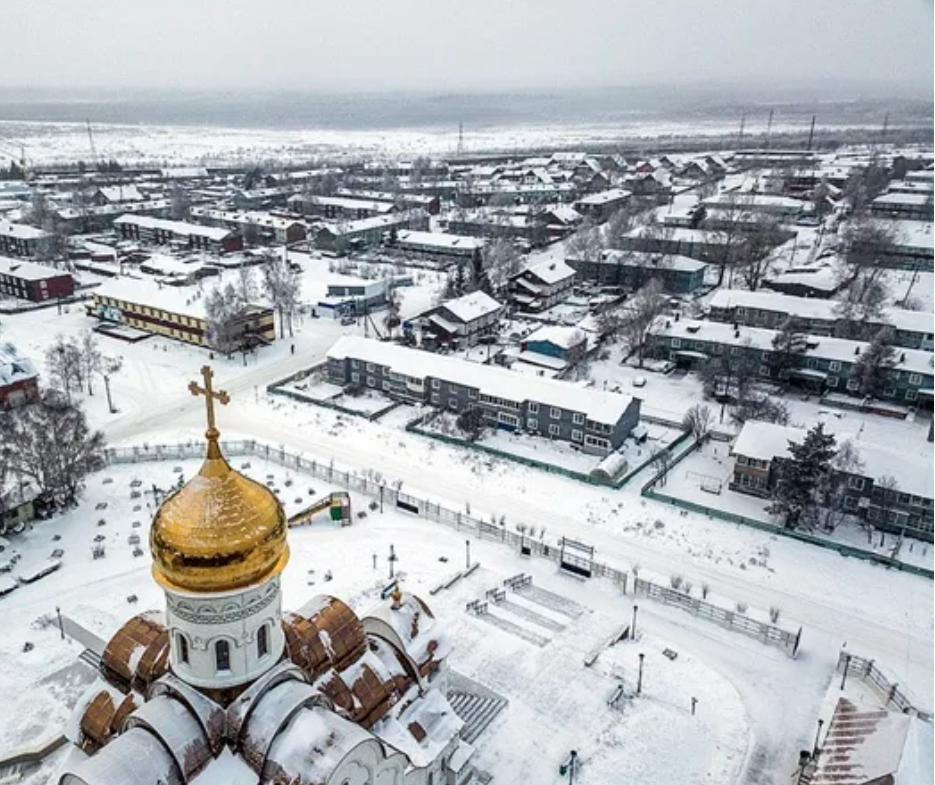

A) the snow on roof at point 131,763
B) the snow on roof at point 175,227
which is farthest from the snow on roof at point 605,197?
the snow on roof at point 131,763

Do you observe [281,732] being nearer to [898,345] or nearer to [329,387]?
[329,387]

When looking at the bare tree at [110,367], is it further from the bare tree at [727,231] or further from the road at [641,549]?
the bare tree at [727,231]

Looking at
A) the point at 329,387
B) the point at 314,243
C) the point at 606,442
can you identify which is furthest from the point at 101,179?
the point at 606,442

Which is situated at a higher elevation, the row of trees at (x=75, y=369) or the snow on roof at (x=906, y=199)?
the snow on roof at (x=906, y=199)

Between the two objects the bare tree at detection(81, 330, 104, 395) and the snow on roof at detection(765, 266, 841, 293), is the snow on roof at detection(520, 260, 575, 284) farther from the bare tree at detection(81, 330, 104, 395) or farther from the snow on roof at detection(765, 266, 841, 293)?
the bare tree at detection(81, 330, 104, 395)

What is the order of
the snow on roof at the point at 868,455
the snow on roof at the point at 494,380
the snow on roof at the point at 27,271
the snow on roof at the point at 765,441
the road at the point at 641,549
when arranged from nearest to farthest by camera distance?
the road at the point at 641,549, the snow on roof at the point at 868,455, the snow on roof at the point at 765,441, the snow on roof at the point at 494,380, the snow on roof at the point at 27,271

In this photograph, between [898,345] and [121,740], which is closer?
[121,740]
